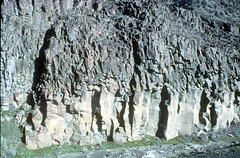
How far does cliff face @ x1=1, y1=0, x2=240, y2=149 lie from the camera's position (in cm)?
1981

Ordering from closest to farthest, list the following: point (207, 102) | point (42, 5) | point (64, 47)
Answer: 1. point (64, 47)
2. point (42, 5)
3. point (207, 102)

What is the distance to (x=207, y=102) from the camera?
76.9ft

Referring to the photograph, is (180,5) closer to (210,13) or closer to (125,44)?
(210,13)

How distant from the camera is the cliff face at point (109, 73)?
65.0 feet

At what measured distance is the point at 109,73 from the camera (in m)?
20.5

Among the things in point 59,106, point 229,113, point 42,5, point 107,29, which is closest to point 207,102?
point 229,113

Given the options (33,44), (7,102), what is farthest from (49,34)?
(7,102)

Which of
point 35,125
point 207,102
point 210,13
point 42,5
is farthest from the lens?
point 210,13

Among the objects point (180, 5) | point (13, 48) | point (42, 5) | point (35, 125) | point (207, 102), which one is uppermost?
point (180, 5)

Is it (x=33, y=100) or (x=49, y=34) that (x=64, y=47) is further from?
(x=33, y=100)

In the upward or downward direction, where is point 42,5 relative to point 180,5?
downward

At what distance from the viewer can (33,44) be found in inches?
819

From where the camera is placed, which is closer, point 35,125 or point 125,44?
point 35,125

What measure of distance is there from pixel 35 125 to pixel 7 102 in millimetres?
3164
